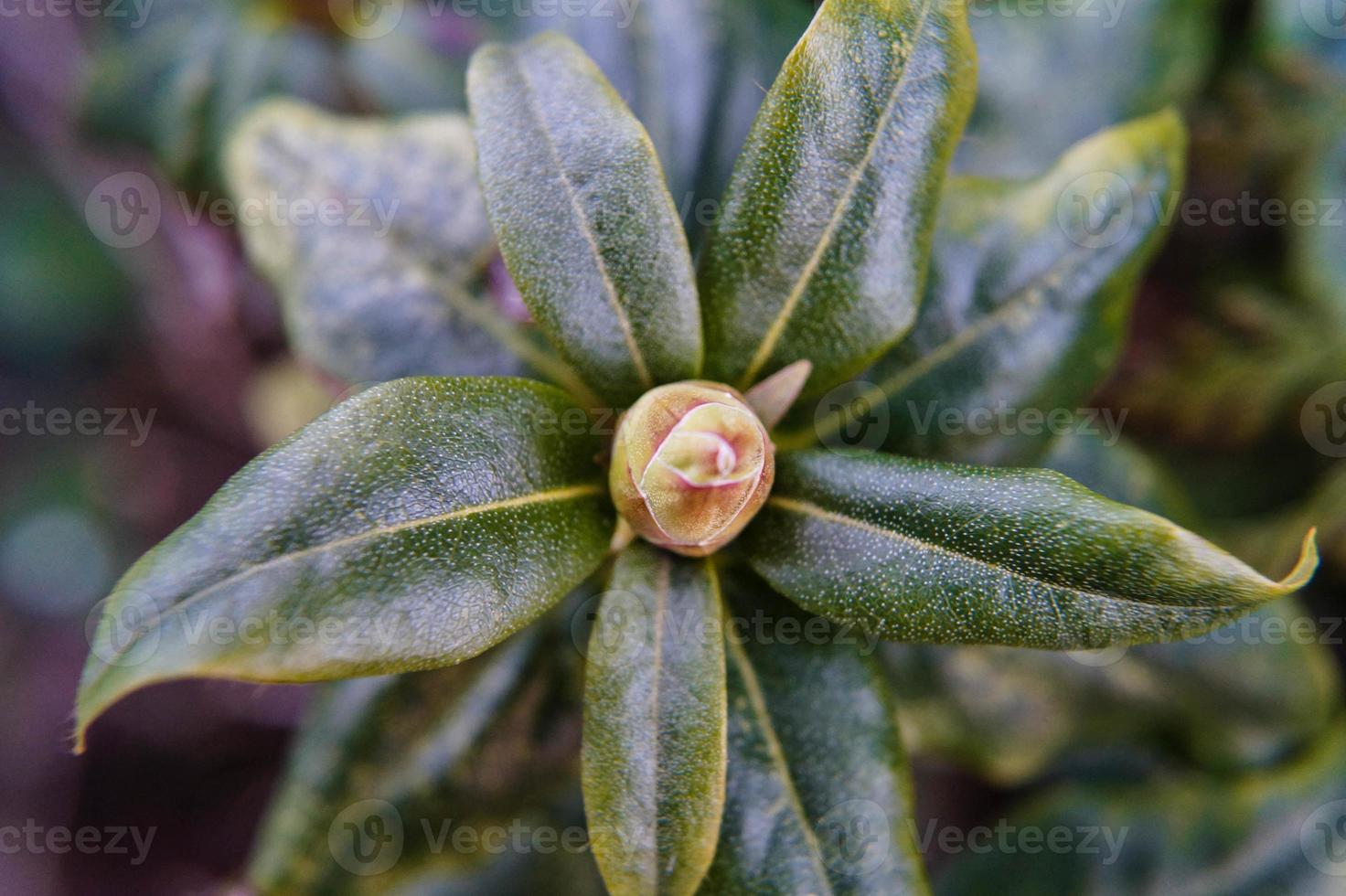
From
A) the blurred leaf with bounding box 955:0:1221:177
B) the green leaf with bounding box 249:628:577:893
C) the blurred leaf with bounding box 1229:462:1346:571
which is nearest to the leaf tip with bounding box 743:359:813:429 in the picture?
the green leaf with bounding box 249:628:577:893

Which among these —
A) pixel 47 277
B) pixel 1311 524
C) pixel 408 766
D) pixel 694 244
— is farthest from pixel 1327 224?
pixel 47 277

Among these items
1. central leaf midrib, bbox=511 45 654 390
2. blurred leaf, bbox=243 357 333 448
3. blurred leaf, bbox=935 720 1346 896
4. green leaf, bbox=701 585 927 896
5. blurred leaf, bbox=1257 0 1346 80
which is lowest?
blurred leaf, bbox=935 720 1346 896

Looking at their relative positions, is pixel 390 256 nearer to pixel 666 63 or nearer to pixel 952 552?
pixel 666 63

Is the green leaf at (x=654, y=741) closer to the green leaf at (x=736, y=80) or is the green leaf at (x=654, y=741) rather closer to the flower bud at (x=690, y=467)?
the flower bud at (x=690, y=467)

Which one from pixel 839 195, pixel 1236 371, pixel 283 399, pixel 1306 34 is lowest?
pixel 283 399

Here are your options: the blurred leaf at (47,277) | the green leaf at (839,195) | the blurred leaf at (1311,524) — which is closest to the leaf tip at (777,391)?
the green leaf at (839,195)

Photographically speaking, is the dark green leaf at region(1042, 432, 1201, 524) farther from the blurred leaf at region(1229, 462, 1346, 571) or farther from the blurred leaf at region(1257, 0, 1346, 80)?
the blurred leaf at region(1257, 0, 1346, 80)

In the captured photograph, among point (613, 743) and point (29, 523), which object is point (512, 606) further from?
point (29, 523)
